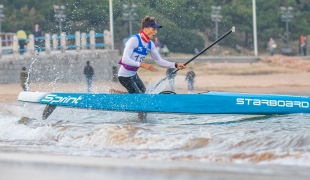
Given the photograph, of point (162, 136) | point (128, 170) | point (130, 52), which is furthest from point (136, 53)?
point (128, 170)

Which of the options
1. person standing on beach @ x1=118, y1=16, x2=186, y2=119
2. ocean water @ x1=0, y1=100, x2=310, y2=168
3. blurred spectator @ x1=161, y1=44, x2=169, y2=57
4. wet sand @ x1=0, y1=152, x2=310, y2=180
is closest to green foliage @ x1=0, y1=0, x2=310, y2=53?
blurred spectator @ x1=161, y1=44, x2=169, y2=57

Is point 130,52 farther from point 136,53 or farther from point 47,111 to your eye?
point 47,111

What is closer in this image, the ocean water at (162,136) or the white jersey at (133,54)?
the ocean water at (162,136)

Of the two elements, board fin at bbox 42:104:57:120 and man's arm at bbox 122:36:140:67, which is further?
board fin at bbox 42:104:57:120

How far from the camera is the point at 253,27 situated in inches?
2007

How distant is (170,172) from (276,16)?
46637 mm

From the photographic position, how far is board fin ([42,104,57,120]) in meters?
14.2

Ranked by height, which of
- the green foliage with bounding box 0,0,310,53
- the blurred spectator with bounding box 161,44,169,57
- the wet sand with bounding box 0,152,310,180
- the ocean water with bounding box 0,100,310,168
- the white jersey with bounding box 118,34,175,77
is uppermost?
the green foliage with bounding box 0,0,310,53

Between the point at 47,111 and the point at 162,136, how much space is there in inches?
121

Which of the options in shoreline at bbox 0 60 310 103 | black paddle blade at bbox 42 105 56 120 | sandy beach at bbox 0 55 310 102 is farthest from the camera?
sandy beach at bbox 0 55 310 102

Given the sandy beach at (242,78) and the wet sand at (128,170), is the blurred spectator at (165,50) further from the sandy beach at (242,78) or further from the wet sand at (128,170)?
the wet sand at (128,170)

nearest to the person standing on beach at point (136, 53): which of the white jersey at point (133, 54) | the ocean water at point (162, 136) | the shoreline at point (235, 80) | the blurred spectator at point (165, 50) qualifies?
the white jersey at point (133, 54)

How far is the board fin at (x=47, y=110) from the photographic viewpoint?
46.7 ft

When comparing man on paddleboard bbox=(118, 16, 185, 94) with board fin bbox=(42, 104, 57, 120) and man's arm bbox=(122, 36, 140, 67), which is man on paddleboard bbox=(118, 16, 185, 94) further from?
board fin bbox=(42, 104, 57, 120)
